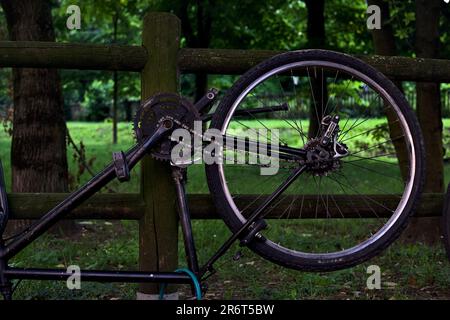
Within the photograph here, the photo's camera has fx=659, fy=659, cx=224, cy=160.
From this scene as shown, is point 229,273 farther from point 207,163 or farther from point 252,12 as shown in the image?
point 252,12

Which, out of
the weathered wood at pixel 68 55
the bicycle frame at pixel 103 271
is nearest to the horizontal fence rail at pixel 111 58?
the weathered wood at pixel 68 55

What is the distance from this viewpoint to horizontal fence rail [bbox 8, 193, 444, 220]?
3.00 m

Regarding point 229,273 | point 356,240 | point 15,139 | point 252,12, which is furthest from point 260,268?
point 252,12

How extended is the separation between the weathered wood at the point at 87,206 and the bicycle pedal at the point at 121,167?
1.57 feet

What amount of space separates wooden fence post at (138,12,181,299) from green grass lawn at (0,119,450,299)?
30.3 inches

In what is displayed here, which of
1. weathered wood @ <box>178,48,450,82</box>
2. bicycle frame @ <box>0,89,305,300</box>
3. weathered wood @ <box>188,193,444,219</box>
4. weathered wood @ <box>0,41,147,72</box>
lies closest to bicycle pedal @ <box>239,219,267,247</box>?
bicycle frame @ <box>0,89,305,300</box>

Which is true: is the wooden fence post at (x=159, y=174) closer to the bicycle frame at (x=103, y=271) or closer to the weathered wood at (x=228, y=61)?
the weathered wood at (x=228, y=61)

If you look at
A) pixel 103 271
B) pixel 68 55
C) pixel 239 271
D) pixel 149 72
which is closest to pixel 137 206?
pixel 103 271

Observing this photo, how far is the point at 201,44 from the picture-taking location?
12.6 meters

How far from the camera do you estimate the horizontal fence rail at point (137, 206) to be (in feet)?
9.85

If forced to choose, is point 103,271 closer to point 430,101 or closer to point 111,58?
point 111,58

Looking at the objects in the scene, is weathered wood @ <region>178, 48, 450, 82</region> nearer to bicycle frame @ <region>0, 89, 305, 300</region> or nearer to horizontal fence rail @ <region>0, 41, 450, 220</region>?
horizontal fence rail @ <region>0, 41, 450, 220</region>

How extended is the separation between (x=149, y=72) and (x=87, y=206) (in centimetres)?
69
